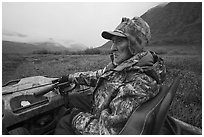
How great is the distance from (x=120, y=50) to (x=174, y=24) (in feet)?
10.1

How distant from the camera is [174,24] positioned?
434cm

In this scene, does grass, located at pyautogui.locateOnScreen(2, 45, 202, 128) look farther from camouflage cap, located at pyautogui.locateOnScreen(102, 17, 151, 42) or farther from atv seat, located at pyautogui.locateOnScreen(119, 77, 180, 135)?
camouflage cap, located at pyautogui.locateOnScreen(102, 17, 151, 42)

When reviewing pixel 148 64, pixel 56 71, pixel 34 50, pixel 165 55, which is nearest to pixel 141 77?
pixel 148 64

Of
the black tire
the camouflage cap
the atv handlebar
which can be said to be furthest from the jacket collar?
the black tire

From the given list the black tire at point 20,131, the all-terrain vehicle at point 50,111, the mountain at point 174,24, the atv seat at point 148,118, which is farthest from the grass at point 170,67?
the black tire at point 20,131

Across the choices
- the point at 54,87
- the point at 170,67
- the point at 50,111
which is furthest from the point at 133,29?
the point at 170,67

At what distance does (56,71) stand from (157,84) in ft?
12.0

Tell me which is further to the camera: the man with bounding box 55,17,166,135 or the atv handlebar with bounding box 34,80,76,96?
the atv handlebar with bounding box 34,80,76,96

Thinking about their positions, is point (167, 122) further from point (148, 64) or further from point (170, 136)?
point (148, 64)

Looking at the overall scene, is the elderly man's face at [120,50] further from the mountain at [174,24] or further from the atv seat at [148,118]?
the mountain at [174,24]

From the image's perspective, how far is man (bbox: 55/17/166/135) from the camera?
154 centimetres

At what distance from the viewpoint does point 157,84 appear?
170cm

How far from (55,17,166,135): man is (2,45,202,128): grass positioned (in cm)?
142

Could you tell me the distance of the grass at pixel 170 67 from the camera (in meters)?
2.91
